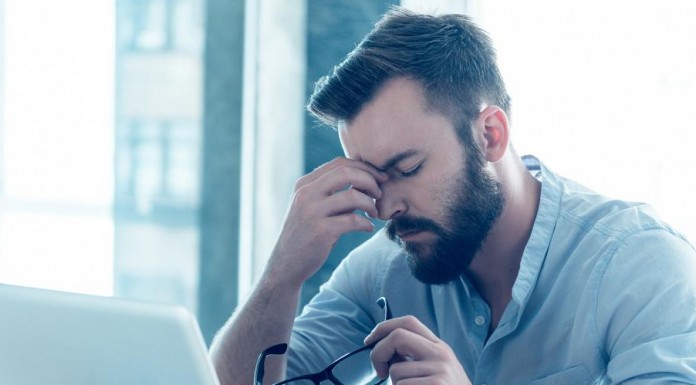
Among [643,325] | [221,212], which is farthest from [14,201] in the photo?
[643,325]

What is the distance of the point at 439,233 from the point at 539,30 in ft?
1.80

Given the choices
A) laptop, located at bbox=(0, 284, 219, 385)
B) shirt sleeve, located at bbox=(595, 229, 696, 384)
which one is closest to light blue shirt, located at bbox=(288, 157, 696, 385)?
shirt sleeve, located at bbox=(595, 229, 696, 384)

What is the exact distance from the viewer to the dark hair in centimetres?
127

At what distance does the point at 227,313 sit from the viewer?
201cm

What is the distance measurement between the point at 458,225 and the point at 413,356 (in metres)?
0.30

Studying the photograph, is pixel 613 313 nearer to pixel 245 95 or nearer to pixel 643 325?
pixel 643 325

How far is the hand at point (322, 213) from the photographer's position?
→ 4.19ft

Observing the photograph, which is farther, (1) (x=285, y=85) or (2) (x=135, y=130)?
(2) (x=135, y=130)

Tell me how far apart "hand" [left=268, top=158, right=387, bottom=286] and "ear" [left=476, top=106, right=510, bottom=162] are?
0.17 m

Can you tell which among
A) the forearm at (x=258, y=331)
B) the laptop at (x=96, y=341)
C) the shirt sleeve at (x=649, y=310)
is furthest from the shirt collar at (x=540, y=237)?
the laptop at (x=96, y=341)

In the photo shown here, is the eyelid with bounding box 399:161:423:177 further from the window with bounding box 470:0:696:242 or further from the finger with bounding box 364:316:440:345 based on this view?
the window with bounding box 470:0:696:242

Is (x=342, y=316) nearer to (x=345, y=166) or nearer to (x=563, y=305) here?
(x=345, y=166)

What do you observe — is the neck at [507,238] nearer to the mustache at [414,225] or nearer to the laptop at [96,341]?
the mustache at [414,225]

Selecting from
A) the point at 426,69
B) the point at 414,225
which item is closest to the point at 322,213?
the point at 414,225
